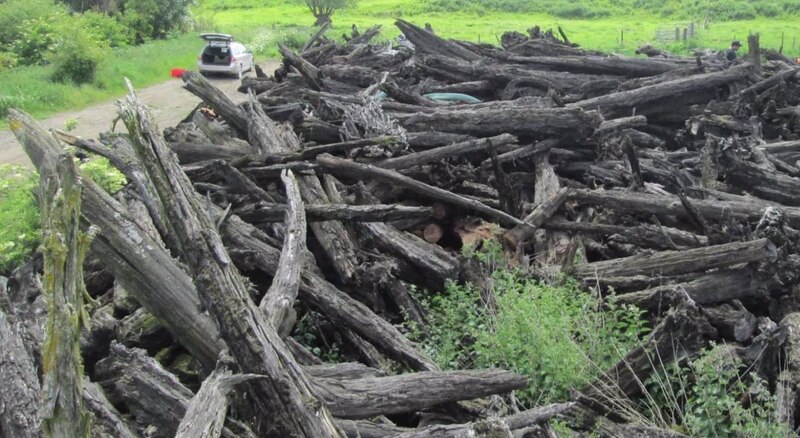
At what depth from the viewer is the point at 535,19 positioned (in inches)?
1976

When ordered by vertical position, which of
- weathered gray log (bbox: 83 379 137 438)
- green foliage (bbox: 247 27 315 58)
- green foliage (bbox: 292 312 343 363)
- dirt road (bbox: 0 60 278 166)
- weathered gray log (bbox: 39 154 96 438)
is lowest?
green foliage (bbox: 247 27 315 58)

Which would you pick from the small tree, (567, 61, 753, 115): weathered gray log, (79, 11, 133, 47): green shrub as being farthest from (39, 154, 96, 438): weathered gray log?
the small tree

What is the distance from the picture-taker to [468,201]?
8836 millimetres

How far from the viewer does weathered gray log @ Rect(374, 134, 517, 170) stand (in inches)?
389

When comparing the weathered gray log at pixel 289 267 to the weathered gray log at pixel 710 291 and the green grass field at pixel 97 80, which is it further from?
the green grass field at pixel 97 80

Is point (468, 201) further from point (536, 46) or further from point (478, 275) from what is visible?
point (536, 46)

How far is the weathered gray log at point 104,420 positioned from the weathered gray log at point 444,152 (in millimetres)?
5153

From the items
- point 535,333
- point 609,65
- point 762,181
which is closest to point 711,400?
point 535,333

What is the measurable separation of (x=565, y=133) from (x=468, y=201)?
2.72 metres

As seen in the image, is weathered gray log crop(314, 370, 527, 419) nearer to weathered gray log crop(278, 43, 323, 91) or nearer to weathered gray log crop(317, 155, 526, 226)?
weathered gray log crop(317, 155, 526, 226)

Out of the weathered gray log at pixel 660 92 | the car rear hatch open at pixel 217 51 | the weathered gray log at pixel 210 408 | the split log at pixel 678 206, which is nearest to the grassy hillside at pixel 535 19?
the car rear hatch open at pixel 217 51

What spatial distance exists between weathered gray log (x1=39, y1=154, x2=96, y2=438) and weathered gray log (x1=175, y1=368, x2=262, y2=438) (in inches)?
24.6

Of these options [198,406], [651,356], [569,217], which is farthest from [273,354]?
[569,217]

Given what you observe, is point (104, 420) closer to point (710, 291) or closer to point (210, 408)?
point (210, 408)
